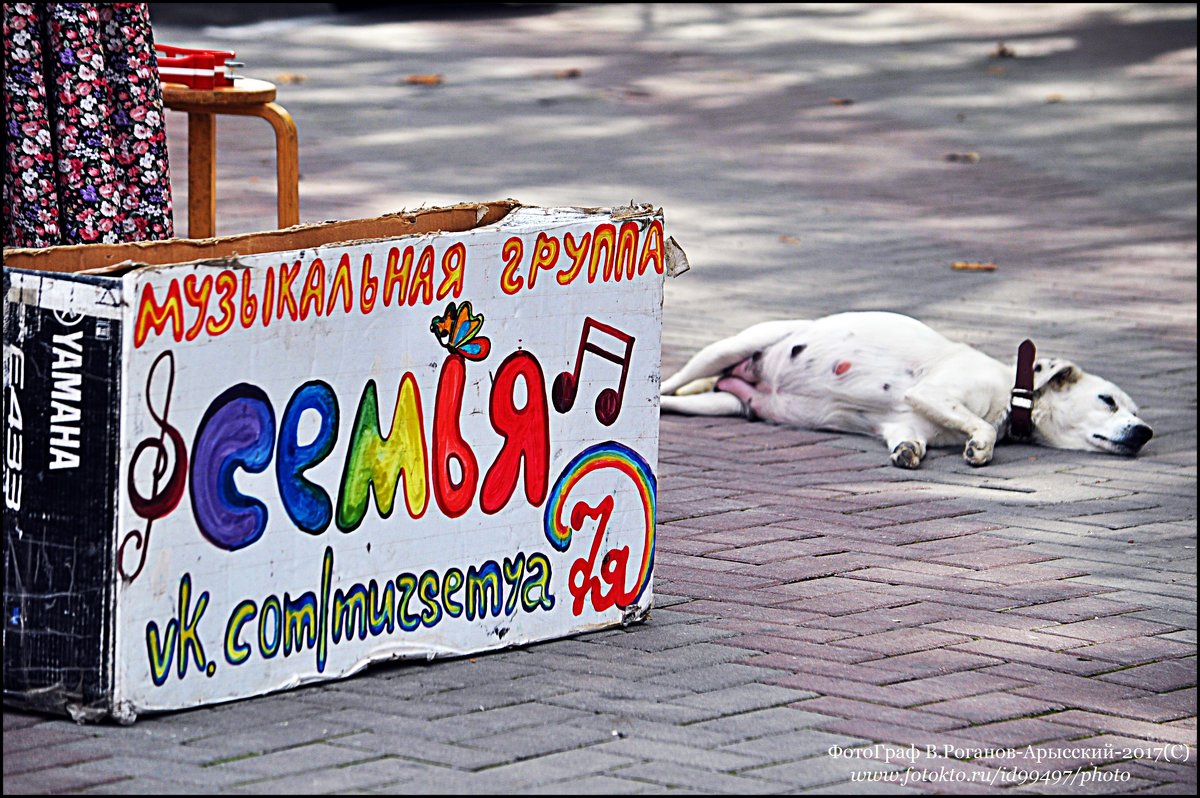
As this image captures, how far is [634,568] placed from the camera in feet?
13.1

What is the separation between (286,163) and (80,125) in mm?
944

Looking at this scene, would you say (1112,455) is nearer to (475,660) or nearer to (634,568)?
(634,568)

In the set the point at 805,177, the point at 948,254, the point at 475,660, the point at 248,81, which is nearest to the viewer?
the point at 475,660

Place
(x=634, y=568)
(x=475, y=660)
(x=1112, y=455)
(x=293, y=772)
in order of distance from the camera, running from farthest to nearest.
→ 1. (x=1112, y=455)
2. (x=634, y=568)
3. (x=475, y=660)
4. (x=293, y=772)

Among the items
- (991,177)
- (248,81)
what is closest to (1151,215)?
(991,177)

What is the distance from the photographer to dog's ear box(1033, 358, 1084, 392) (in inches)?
239

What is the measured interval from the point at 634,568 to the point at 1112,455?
8.82ft

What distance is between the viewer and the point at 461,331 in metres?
3.62

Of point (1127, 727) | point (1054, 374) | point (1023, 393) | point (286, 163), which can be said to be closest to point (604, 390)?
point (1127, 727)

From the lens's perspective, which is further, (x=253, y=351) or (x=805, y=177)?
(x=805, y=177)

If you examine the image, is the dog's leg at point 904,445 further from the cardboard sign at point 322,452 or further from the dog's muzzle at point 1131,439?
the cardboard sign at point 322,452

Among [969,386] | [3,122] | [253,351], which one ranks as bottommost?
[969,386]

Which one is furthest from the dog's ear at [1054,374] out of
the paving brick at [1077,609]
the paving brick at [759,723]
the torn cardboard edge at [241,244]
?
the paving brick at [759,723]

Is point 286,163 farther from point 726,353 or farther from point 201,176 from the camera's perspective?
point 726,353
